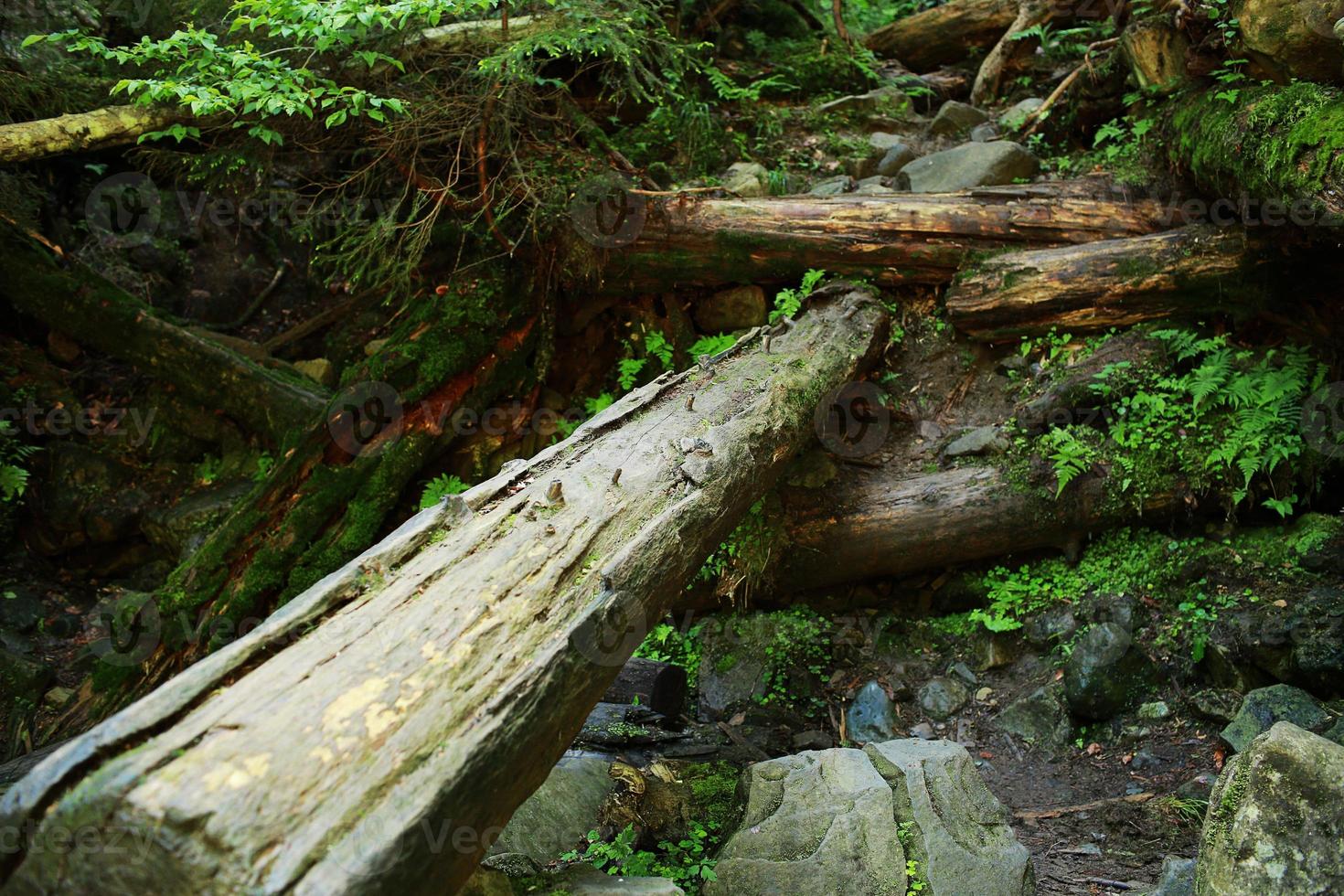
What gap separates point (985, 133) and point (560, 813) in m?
7.63

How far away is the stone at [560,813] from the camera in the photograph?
12.8 feet

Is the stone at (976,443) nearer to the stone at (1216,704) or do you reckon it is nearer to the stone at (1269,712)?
the stone at (1216,704)

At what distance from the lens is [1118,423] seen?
5.71 metres

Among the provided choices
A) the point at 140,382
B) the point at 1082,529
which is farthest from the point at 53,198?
the point at 1082,529

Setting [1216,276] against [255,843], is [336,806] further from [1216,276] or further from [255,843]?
[1216,276]

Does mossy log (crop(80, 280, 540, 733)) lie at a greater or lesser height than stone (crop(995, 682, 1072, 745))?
greater

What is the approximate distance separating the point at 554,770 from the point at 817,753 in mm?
1320

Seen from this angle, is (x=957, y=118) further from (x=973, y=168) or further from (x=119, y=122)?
(x=119, y=122)

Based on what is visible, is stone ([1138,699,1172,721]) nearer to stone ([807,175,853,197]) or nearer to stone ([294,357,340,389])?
stone ([807,175,853,197])

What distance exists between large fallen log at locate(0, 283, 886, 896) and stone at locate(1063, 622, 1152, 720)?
2.53 m

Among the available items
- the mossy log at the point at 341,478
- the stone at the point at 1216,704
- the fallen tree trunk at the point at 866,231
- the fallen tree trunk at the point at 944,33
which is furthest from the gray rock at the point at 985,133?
the stone at the point at 1216,704

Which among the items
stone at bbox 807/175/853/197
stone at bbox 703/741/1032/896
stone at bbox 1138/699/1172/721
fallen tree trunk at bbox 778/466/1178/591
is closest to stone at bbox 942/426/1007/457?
fallen tree trunk at bbox 778/466/1178/591

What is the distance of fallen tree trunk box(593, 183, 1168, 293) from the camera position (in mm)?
6684

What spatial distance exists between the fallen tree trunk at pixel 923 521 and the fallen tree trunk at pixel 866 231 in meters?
1.87
